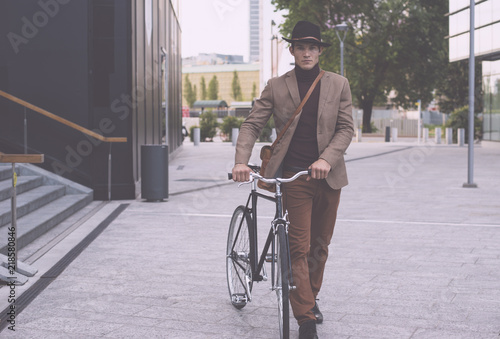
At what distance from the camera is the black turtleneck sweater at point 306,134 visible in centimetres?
431

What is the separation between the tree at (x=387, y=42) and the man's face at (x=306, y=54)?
39511 millimetres

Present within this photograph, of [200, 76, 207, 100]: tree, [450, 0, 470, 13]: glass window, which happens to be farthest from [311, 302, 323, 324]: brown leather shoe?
[200, 76, 207, 100]: tree

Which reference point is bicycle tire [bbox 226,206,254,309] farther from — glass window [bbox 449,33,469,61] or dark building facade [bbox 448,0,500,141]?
glass window [bbox 449,33,469,61]

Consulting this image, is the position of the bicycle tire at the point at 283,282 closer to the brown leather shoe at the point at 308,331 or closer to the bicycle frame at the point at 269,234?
the bicycle frame at the point at 269,234

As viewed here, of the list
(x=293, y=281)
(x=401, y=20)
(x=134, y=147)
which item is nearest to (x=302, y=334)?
(x=293, y=281)

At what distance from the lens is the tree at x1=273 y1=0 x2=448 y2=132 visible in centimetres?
4403

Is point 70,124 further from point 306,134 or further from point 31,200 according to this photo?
point 306,134

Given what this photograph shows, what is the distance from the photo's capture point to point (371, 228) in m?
8.91

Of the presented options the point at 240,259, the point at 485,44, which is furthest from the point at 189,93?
the point at 240,259

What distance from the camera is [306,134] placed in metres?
4.32

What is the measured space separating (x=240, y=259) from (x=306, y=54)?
57.8 inches

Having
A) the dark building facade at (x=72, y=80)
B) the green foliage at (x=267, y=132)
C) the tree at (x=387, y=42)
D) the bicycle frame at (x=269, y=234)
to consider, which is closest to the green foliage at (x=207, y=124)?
the green foliage at (x=267, y=132)

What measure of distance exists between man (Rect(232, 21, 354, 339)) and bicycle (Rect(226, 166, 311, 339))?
5.5 inches

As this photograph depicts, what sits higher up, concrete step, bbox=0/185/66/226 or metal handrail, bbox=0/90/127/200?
metal handrail, bbox=0/90/127/200
